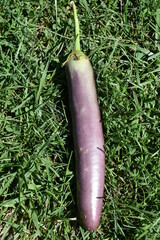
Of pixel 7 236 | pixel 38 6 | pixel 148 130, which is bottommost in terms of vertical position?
pixel 7 236

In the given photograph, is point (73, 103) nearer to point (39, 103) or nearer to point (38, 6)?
point (39, 103)

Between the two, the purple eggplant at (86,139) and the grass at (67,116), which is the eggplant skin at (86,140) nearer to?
the purple eggplant at (86,139)

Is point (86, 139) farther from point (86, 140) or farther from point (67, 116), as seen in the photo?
point (67, 116)

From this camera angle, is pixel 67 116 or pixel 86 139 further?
pixel 67 116

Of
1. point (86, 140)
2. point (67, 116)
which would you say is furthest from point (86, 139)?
point (67, 116)

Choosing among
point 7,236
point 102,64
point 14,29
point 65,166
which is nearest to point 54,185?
point 65,166
